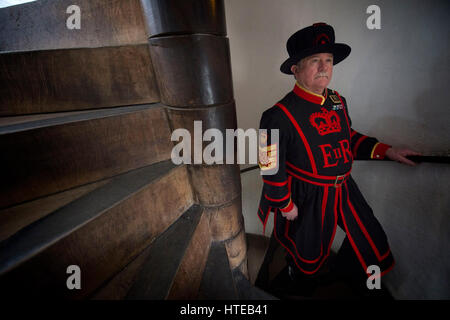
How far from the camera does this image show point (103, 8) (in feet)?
3.20

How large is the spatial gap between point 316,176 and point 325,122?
358 mm

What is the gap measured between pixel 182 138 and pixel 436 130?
1467 mm

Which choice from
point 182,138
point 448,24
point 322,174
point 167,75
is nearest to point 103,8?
point 167,75

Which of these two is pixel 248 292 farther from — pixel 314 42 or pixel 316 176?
pixel 314 42

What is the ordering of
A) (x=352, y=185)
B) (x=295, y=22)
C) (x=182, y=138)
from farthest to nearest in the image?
(x=295, y=22), (x=352, y=185), (x=182, y=138)

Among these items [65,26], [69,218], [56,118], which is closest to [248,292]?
[69,218]

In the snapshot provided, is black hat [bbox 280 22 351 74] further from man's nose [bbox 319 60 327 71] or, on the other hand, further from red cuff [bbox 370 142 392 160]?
red cuff [bbox 370 142 392 160]

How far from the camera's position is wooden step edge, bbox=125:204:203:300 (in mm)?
774

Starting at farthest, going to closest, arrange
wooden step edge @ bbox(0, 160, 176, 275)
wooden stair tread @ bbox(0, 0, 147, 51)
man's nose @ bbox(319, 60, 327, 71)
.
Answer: man's nose @ bbox(319, 60, 327, 71), wooden stair tread @ bbox(0, 0, 147, 51), wooden step edge @ bbox(0, 160, 176, 275)

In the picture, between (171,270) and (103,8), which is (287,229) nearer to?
(171,270)

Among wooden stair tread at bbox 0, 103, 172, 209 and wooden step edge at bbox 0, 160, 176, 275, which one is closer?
wooden step edge at bbox 0, 160, 176, 275

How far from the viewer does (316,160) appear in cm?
119

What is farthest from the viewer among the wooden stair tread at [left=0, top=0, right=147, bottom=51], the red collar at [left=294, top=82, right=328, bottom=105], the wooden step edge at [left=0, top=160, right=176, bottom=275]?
the red collar at [left=294, top=82, right=328, bottom=105]

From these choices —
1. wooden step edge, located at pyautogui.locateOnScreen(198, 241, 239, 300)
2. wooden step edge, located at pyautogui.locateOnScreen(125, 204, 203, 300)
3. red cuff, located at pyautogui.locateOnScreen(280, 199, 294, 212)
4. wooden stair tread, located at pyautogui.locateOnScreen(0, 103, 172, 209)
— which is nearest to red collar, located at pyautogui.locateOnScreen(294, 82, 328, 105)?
red cuff, located at pyautogui.locateOnScreen(280, 199, 294, 212)
